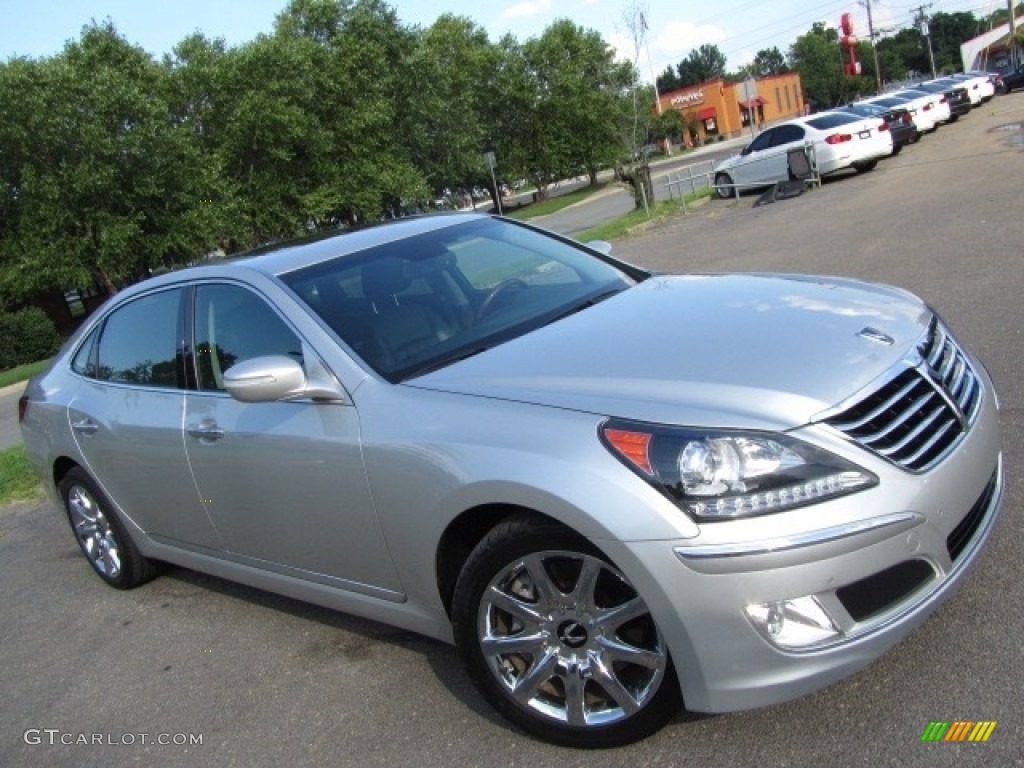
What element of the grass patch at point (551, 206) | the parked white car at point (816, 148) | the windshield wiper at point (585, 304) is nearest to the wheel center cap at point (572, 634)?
the windshield wiper at point (585, 304)

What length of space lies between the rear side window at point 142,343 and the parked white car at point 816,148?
19.1 metres

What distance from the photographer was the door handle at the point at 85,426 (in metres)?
4.70

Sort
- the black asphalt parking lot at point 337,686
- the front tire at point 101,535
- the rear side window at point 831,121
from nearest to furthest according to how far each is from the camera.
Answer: the black asphalt parking lot at point 337,686
the front tire at point 101,535
the rear side window at point 831,121

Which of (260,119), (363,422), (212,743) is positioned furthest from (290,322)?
(260,119)

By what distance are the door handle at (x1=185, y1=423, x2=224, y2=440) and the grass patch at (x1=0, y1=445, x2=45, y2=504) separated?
420 cm

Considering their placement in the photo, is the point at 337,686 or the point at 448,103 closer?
the point at 337,686

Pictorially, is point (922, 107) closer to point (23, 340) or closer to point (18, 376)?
point (18, 376)

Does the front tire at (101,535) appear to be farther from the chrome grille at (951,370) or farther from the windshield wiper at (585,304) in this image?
the chrome grille at (951,370)

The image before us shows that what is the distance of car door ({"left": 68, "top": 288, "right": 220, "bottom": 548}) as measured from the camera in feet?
13.7

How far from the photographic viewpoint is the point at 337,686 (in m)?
3.69

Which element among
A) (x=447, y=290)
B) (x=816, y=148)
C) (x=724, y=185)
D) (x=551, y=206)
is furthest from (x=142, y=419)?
(x=551, y=206)

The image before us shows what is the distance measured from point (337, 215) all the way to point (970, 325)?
1576 inches

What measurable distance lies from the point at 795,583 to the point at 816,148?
2047cm

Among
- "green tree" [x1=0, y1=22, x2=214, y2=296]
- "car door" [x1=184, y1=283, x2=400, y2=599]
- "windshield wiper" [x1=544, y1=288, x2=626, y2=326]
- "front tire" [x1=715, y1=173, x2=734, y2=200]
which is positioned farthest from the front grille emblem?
"green tree" [x1=0, y1=22, x2=214, y2=296]
